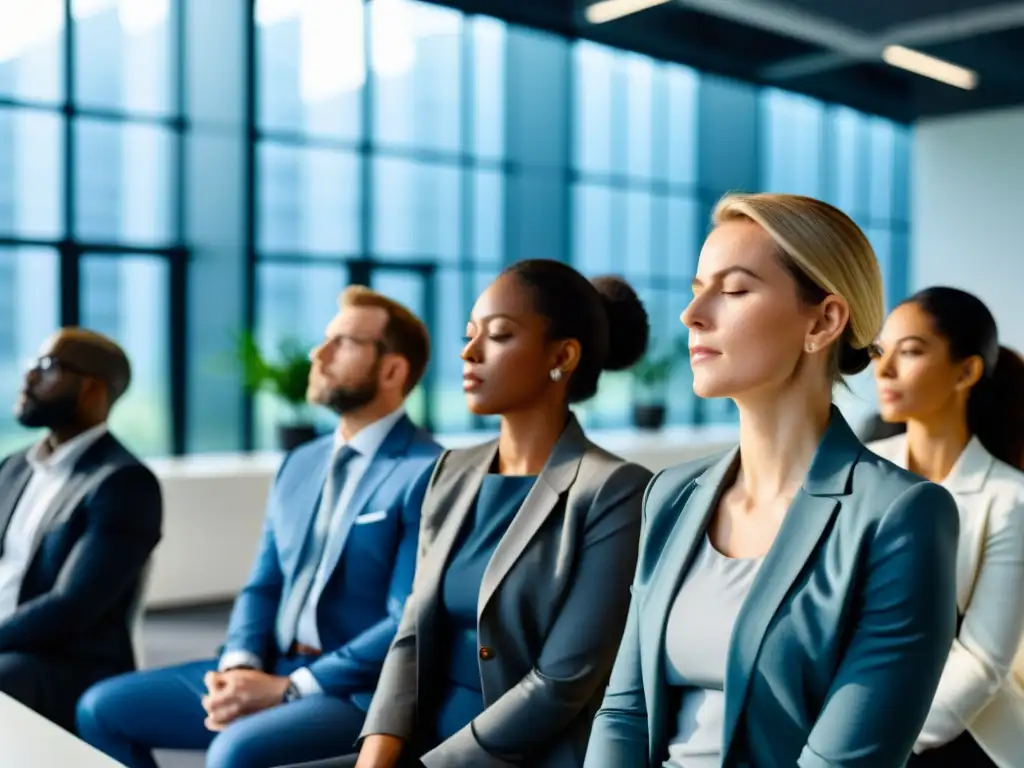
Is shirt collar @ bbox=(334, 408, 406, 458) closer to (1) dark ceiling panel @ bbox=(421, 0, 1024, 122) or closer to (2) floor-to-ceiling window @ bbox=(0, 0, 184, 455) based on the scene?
(2) floor-to-ceiling window @ bbox=(0, 0, 184, 455)

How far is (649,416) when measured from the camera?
11.7 meters

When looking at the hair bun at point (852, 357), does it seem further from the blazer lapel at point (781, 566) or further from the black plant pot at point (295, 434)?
the black plant pot at point (295, 434)

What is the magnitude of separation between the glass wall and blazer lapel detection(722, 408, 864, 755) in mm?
7208

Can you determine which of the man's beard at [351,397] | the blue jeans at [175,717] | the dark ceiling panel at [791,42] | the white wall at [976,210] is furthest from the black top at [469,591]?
the white wall at [976,210]

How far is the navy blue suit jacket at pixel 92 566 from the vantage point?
293 centimetres

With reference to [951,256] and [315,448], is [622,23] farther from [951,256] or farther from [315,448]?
[315,448]

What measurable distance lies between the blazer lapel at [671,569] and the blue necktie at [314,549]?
130 centimetres

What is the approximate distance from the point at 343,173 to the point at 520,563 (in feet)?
29.1

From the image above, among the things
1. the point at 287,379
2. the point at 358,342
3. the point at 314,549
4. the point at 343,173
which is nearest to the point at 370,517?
the point at 314,549

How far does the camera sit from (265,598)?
2908 mm

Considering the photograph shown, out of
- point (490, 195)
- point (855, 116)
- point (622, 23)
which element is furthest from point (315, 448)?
point (855, 116)

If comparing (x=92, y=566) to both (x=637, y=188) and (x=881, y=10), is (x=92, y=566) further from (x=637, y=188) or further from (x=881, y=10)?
(x=881, y=10)

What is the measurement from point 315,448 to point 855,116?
13978 millimetres

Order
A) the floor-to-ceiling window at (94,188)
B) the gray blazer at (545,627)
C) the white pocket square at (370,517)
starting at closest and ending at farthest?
the gray blazer at (545,627) → the white pocket square at (370,517) → the floor-to-ceiling window at (94,188)
